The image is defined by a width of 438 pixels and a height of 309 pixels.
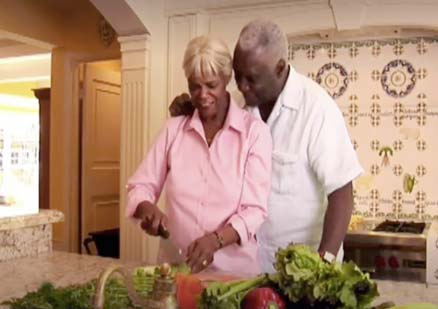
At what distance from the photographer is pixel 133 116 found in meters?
2.85

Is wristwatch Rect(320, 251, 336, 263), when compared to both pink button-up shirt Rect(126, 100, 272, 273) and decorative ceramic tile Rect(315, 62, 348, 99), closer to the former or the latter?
pink button-up shirt Rect(126, 100, 272, 273)

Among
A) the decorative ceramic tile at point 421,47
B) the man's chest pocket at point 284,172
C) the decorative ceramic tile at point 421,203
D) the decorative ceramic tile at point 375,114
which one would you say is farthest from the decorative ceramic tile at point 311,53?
the man's chest pocket at point 284,172

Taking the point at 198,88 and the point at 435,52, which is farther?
the point at 435,52

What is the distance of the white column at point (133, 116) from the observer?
9.25ft

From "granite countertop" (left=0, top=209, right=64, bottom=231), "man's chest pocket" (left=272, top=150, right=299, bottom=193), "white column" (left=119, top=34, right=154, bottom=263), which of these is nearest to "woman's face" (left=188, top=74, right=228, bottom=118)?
"man's chest pocket" (left=272, top=150, right=299, bottom=193)

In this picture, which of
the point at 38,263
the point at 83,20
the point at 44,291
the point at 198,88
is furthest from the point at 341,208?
the point at 83,20

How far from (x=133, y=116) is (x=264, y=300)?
2.16 m

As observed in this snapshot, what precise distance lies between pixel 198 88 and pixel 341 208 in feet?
1.64

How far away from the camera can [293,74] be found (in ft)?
4.88

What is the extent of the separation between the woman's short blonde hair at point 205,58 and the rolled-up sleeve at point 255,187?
194 millimetres

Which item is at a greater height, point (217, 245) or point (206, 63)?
point (206, 63)

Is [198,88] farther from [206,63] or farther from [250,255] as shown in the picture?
[250,255]

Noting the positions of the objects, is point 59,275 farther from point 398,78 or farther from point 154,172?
point 398,78

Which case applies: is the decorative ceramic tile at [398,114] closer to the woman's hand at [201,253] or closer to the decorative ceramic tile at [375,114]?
the decorative ceramic tile at [375,114]
